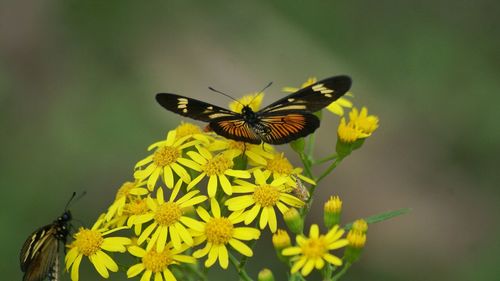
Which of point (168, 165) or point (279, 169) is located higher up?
point (168, 165)

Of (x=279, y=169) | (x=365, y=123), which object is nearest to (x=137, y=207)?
(x=279, y=169)

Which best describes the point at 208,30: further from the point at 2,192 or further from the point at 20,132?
the point at 2,192

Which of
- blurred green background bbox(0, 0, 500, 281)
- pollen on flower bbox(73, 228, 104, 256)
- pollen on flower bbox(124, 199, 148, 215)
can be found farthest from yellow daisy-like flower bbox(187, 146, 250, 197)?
blurred green background bbox(0, 0, 500, 281)

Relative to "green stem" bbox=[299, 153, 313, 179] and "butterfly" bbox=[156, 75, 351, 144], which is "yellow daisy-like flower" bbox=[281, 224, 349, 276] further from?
"green stem" bbox=[299, 153, 313, 179]

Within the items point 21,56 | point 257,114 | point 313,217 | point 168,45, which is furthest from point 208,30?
point 257,114

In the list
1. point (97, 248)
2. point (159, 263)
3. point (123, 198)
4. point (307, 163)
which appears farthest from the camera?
point (307, 163)

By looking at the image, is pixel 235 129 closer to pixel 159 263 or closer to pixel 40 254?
pixel 159 263

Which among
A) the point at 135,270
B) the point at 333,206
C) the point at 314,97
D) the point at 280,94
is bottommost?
the point at 135,270
